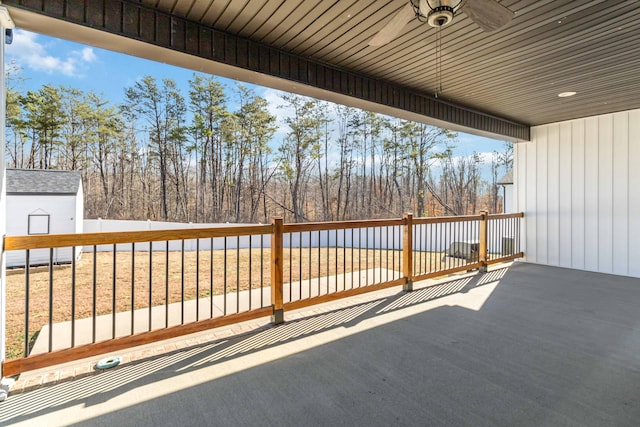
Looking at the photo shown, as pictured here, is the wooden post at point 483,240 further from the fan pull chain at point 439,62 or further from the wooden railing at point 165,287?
the fan pull chain at point 439,62

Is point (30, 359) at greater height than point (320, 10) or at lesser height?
lesser

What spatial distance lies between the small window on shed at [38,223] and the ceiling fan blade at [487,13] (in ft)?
30.9

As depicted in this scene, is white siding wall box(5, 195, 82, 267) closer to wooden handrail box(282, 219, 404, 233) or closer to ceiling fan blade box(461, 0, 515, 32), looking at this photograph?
wooden handrail box(282, 219, 404, 233)

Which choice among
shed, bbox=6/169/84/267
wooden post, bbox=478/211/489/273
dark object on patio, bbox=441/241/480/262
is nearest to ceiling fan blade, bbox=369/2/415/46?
wooden post, bbox=478/211/489/273

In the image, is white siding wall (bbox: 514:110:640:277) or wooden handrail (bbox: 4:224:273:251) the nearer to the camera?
wooden handrail (bbox: 4:224:273:251)

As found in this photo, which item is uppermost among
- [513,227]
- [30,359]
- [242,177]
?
[242,177]

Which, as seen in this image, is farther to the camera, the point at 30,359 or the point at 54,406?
the point at 30,359

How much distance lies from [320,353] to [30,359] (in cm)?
195

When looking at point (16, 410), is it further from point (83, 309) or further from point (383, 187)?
point (383, 187)

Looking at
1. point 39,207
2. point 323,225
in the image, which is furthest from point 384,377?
point 39,207

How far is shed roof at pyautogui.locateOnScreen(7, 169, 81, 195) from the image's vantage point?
7562 millimetres

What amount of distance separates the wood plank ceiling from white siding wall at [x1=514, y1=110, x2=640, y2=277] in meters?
1.06

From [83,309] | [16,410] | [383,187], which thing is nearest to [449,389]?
[16,410]

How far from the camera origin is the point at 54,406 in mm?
1872
